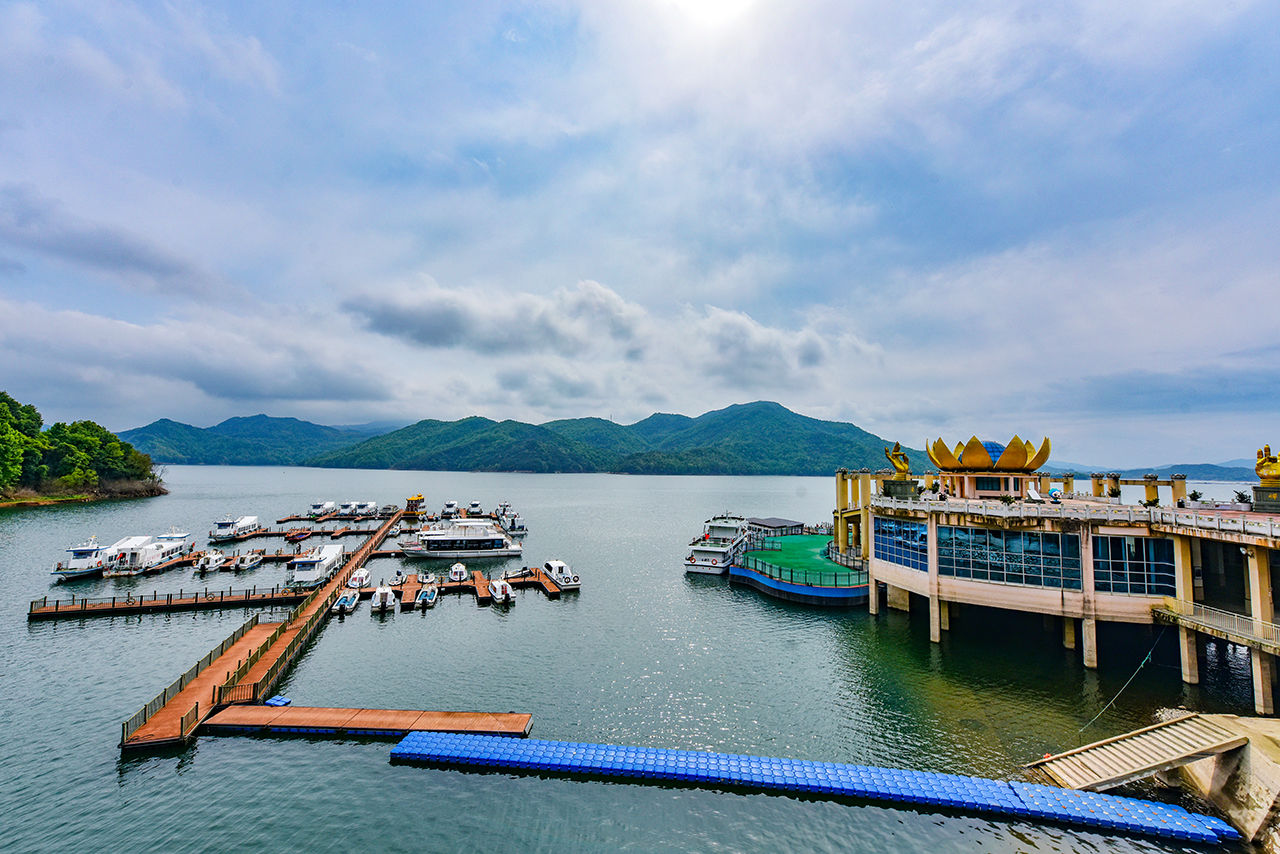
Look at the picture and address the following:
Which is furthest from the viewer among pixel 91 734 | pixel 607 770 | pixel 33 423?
pixel 33 423

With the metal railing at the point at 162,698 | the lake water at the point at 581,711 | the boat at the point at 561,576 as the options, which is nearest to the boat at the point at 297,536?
the lake water at the point at 581,711

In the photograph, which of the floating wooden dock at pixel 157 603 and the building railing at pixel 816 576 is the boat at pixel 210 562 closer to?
the floating wooden dock at pixel 157 603

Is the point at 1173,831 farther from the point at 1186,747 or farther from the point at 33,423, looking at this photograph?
the point at 33,423

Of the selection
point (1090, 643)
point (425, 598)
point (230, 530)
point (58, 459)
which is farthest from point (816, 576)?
point (58, 459)

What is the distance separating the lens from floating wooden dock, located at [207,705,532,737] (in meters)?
26.0

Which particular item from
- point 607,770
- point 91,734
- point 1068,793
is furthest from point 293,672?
point 1068,793

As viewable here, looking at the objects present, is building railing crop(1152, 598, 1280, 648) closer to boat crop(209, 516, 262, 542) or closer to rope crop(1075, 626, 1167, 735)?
rope crop(1075, 626, 1167, 735)

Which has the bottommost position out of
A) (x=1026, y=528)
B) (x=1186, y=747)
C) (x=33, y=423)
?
(x=1186, y=747)

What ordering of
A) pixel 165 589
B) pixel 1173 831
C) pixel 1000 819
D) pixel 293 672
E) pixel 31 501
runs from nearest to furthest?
pixel 1173 831, pixel 1000 819, pixel 293 672, pixel 165 589, pixel 31 501

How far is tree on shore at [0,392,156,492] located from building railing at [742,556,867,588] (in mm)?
146133

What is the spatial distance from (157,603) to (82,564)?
2069cm

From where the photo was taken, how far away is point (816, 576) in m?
51.2

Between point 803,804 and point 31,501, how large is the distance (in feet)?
519

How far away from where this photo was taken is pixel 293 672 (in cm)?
3419
